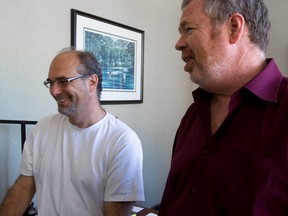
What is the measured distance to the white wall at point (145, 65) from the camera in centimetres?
178

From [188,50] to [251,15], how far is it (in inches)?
8.4

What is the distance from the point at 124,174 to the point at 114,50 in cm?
142

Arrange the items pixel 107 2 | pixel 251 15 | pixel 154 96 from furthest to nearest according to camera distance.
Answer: pixel 154 96 < pixel 107 2 < pixel 251 15

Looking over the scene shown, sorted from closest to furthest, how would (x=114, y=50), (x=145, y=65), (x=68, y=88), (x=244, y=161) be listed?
(x=244, y=161) < (x=68, y=88) < (x=114, y=50) < (x=145, y=65)

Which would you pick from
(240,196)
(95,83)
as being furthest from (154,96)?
(240,196)

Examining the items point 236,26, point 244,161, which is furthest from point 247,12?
point 244,161

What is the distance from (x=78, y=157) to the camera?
1313mm

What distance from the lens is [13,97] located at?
5.89ft

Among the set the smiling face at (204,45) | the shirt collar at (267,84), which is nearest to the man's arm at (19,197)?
the smiling face at (204,45)

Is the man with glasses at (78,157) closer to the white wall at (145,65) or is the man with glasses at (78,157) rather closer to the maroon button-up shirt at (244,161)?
the maroon button-up shirt at (244,161)

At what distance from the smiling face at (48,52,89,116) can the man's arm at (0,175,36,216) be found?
0.39m

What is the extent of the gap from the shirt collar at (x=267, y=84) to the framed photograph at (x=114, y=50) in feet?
4.86

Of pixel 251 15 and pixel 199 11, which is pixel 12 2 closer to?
pixel 199 11

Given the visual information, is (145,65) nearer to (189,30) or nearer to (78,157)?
(78,157)
